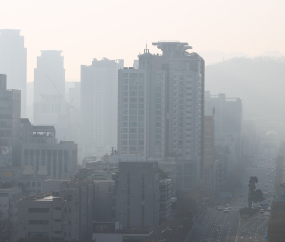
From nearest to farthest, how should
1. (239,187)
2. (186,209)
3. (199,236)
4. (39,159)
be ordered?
(199,236)
(186,209)
(39,159)
(239,187)

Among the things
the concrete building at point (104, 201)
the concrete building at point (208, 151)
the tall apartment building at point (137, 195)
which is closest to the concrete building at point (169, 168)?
the concrete building at point (104, 201)

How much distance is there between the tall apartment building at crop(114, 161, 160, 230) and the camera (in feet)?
298

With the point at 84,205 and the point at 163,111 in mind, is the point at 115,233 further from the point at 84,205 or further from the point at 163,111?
the point at 163,111

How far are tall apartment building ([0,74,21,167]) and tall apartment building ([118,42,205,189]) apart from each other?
24997 millimetres

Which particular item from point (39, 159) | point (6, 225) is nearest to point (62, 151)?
point (39, 159)

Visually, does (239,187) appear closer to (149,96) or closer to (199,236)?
(149,96)

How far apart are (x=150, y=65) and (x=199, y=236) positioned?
49.5 m

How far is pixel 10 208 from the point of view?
303ft

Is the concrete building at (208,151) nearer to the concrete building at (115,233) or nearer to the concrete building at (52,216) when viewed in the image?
the concrete building at (115,233)

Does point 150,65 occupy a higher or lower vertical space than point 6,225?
higher

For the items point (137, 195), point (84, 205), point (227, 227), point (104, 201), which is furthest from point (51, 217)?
point (227, 227)

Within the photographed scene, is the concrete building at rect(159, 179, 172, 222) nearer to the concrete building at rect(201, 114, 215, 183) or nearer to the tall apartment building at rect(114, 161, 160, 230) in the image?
the tall apartment building at rect(114, 161, 160, 230)

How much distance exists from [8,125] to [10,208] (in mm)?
53998

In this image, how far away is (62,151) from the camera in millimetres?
148875
